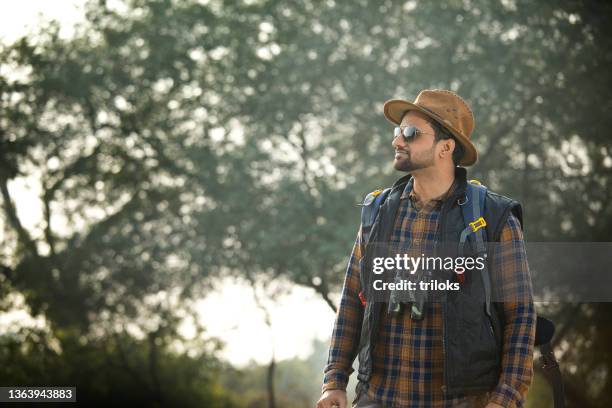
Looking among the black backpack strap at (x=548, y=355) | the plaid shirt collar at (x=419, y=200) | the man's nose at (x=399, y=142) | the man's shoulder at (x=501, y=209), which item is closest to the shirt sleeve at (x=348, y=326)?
the plaid shirt collar at (x=419, y=200)

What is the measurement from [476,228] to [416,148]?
474 mm

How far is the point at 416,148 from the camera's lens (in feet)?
11.5

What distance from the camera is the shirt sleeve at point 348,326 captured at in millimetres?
3510

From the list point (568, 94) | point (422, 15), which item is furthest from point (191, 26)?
point (568, 94)

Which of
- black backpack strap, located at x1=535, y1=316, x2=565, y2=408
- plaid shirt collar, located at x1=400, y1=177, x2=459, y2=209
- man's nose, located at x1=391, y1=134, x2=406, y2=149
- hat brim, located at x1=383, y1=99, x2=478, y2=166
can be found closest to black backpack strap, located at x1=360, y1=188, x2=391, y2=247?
A: plaid shirt collar, located at x1=400, y1=177, x2=459, y2=209

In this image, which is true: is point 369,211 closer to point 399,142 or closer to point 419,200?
point 419,200

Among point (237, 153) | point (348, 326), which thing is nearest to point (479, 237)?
point (348, 326)

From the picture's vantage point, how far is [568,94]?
13.7 m

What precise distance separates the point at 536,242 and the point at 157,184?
7.12 m

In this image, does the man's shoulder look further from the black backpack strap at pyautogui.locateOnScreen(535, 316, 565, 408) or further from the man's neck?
the black backpack strap at pyautogui.locateOnScreen(535, 316, 565, 408)

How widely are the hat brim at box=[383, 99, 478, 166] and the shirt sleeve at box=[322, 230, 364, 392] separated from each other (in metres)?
0.61

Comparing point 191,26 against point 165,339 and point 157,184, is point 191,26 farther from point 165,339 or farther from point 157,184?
point 165,339

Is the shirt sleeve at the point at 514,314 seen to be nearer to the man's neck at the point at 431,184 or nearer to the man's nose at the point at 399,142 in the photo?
the man's neck at the point at 431,184

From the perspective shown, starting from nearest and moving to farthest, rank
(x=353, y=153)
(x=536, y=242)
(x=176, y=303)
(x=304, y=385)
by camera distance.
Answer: (x=536, y=242)
(x=353, y=153)
(x=176, y=303)
(x=304, y=385)
